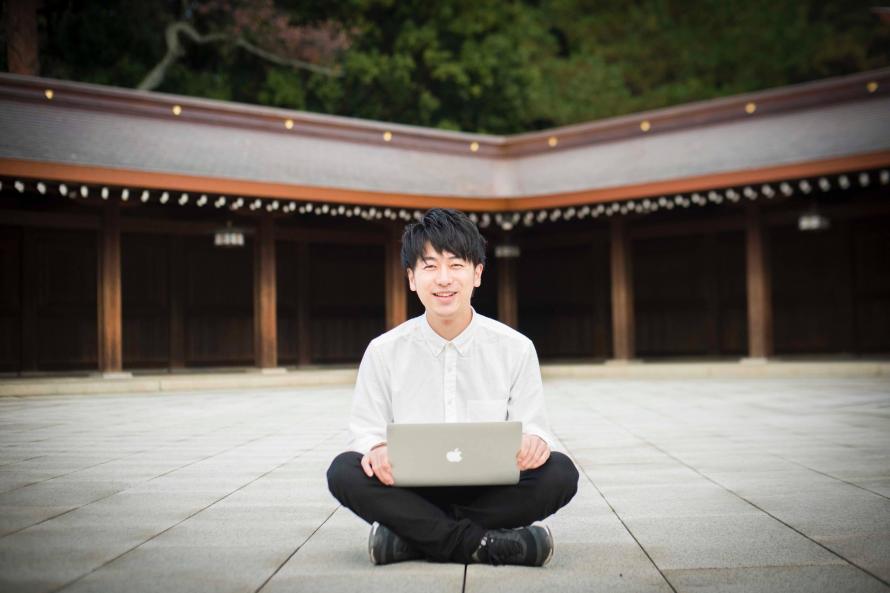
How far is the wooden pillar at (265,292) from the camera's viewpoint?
592 inches

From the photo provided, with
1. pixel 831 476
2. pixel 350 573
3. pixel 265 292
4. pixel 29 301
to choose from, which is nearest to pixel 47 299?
pixel 29 301

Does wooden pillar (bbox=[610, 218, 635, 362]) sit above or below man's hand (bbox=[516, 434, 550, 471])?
above

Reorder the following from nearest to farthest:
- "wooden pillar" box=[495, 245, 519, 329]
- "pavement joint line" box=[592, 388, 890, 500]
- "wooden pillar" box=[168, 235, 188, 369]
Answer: "pavement joint line" box=[592, 388, 890, 500] → "wooden pillar" box=[168, 235, 188, 369] → "wooden pillar" box=[495, 245, 519, 329]

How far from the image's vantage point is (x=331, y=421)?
9227mm

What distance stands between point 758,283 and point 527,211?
4169 mm

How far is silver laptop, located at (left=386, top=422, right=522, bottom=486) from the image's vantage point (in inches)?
Result: 127

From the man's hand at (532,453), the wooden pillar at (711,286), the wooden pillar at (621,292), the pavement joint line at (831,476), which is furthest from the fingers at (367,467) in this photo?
the wooden pillar at (711,286)

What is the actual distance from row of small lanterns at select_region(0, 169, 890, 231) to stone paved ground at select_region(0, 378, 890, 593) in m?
4.74

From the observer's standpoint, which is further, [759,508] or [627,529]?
[759,508]

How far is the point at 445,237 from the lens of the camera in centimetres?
348

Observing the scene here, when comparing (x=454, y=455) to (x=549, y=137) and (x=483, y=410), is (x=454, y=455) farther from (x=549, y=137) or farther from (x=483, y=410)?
(x=549, y=137)

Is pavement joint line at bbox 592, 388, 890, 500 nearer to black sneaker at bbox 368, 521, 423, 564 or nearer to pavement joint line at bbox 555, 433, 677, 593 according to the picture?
pavement joint line at bbox 555, 433, 677, 593

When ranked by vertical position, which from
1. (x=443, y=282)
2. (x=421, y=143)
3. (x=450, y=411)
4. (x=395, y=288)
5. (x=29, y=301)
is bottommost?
(x=450, y=411)

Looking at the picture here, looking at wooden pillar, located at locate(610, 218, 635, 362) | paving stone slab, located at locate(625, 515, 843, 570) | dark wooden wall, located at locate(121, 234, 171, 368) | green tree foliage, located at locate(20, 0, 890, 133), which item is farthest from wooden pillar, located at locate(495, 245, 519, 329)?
paving stone slab, located at locate(625, 515, 843, 570)
